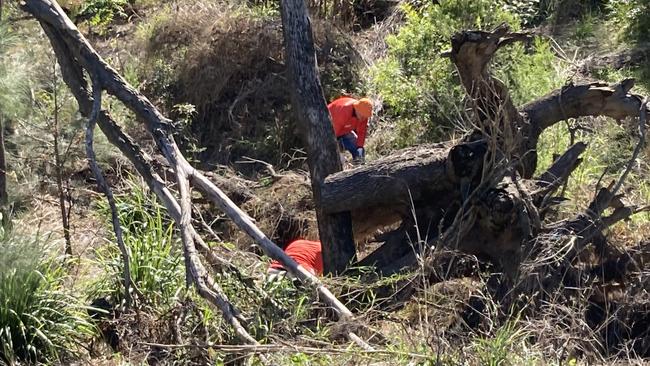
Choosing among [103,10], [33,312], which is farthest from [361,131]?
[103,10]

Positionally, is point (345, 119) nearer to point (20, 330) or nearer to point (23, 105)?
point (23, 105)

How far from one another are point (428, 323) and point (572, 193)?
3.15 m

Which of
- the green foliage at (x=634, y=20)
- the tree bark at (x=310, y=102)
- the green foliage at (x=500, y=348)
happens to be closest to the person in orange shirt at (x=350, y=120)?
the tree bark at (x=310, y=102)

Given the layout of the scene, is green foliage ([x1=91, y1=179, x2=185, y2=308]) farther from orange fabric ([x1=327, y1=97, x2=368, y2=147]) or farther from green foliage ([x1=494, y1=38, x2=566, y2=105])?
green foliage ([x1=494, y1=38, x2=566, y2=105])

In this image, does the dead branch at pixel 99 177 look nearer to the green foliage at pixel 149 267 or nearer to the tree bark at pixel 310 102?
the green foliage at pixel 149 267

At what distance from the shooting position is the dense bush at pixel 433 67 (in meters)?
11.4

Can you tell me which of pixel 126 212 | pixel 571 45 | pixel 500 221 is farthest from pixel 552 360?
pixel 571 45

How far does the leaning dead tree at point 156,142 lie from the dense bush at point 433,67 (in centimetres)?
473

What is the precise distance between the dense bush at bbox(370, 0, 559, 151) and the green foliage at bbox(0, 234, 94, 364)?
5.28 m

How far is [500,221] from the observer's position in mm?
7285

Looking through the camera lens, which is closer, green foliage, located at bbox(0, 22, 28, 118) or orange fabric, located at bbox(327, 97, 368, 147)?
green foliage, located at bbox(0, 22, 28, 118)

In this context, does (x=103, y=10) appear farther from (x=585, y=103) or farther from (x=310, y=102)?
(x=585, y=103)

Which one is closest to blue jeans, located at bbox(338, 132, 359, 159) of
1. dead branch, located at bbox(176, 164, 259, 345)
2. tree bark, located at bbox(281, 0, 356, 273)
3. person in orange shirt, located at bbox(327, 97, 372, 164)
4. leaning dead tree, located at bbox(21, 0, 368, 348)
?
person in orange shirt, located at bbox(327, 97, 372, 164)

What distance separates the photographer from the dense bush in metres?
11.4
